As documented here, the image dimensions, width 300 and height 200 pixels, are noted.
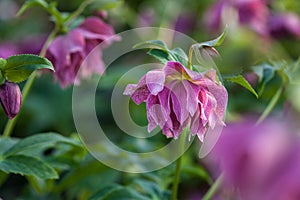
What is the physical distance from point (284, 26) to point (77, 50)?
1.06 metres

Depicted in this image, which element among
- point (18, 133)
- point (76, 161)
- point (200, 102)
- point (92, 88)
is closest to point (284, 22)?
point (92, 88)

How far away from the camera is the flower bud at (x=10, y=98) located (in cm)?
85

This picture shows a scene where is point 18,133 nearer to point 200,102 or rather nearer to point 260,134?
point 200,102

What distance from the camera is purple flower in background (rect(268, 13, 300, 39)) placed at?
6.62 ft

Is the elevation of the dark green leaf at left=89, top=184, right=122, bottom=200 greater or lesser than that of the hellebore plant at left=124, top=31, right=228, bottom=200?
lesser

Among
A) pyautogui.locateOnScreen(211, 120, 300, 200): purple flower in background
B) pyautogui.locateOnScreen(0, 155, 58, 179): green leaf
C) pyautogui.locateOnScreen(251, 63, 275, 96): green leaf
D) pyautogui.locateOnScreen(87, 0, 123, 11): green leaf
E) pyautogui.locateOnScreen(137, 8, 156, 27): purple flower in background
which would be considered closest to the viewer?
pyautogui.locateOnScreen(211, 120, 300, 200): purple flower in background

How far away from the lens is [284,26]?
2.02 metres

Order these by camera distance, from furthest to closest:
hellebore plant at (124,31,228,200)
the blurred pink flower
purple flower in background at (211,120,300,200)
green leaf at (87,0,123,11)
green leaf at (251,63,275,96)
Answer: the blurred pink flower, green leaf at (87,0,123,11), green leaf at (251,63,275,96), hellebore plant at (124,31,228,200), purple flower in background at (211,120,300,200)

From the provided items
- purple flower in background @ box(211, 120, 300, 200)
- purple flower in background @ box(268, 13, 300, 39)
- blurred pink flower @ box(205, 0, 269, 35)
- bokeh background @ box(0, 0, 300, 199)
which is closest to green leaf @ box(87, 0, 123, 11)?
bokeh background @ box(0, 0, 300, 199)

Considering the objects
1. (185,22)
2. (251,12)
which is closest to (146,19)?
(185,22)

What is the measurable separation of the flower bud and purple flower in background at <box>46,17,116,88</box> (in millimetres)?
258

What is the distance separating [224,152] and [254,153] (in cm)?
2

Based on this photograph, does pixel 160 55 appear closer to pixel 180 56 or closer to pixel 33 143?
pixel 180 56

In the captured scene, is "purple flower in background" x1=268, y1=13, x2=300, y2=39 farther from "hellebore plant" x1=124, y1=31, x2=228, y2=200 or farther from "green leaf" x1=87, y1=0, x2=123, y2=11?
"hellebore plant" x1=124, y1=31, x2=228, y2=200
